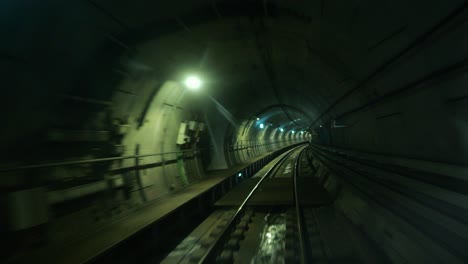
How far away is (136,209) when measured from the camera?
22.7ft

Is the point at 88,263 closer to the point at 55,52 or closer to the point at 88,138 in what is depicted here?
the point at 88,138

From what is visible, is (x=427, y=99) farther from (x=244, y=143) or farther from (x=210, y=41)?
(x=244, y=143)

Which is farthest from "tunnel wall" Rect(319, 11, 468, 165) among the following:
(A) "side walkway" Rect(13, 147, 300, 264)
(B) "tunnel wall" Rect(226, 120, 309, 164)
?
(B) "tunnel wall" Rect(226, 120, 309, 164)

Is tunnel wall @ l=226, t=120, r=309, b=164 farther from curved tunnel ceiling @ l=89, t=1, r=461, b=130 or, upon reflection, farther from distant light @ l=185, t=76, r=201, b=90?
curved tunnel ceiling @ l=89, t=1, r=461, b=130

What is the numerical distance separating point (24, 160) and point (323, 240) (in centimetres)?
550

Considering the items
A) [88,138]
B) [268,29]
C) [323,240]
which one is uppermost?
[268,29]

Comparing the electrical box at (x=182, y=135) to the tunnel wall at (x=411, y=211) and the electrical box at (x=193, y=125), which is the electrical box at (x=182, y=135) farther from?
the tunnel wall at (x=411, y=211)

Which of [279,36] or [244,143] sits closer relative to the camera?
[279,36]

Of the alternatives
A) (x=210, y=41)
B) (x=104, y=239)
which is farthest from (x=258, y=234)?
(x=210, y=41)

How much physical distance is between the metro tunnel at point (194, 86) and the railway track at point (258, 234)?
0.05 metres

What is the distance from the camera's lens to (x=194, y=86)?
28.5 ft

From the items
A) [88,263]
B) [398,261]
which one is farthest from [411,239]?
[88,263]

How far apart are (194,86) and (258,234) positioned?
→ 16.6 ft

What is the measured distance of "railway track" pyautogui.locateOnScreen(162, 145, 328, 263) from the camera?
480 centimetres
